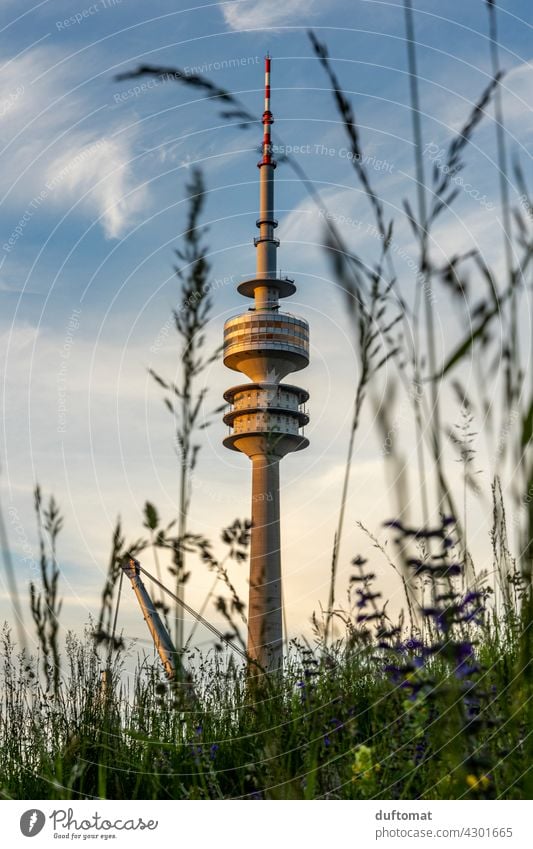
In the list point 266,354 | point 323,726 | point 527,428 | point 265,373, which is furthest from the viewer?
point 265,373

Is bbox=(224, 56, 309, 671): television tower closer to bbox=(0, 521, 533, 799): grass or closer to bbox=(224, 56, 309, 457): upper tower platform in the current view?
bbox=(224, 56, 309, 457): upper tower platform

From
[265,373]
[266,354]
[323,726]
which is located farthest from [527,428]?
[265,373]

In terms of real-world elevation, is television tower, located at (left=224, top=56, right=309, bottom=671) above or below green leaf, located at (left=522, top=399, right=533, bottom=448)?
above

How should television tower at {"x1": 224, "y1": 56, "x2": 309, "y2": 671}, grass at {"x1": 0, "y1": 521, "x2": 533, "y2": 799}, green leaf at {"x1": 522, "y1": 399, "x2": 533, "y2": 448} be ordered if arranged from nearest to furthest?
1. green leaf at {"x1": 522, "y1": 399, "x2": 533, "y2": 448}
2. grass at {"x1": 0, "y1": 521, "x2": 533, "y2": 799}
3. television tower at {"x1": 224, "y1": 56, "x2": 309, "y2": 671}

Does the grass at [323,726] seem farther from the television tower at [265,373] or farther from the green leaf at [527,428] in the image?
the television tower at [265,373]

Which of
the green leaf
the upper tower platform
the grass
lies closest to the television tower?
the upper tower platform

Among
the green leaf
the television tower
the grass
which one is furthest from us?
the television tower

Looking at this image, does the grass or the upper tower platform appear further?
the upper tower platform

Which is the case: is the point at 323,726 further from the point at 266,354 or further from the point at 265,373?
the point at 265,373

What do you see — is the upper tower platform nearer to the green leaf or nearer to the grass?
the grass

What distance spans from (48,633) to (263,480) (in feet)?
220

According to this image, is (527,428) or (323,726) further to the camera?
(323,726)

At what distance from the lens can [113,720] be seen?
4.41m
